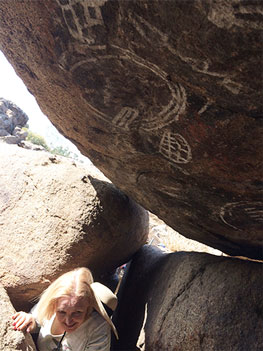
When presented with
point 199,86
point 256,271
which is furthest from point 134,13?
point 256,271

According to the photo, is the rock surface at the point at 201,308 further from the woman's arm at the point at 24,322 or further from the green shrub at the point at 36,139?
the green shrub at the point at 36,139

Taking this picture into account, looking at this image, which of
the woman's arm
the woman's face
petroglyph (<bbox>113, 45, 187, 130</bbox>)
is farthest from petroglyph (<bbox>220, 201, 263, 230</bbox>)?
the woman's arm

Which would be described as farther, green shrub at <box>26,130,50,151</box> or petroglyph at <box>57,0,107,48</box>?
green shrub at <box>26,130,50,151</box>

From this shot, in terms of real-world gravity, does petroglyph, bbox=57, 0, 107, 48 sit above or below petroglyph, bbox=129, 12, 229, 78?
above

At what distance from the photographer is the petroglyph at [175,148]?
1.45 meters

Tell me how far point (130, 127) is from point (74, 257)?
3.72ft

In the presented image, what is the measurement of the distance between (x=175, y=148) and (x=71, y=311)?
0.99 metres

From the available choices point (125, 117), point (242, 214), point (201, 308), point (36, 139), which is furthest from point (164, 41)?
point (36, 139)

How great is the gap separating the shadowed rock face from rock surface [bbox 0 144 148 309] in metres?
0.52

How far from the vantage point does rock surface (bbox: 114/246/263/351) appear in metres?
1.64

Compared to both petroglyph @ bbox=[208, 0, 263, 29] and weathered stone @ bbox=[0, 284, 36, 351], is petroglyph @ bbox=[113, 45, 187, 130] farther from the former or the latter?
weathered stone @ bbox=[0, 284, 36, 351]

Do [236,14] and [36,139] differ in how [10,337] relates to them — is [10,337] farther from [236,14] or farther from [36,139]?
[36,139]

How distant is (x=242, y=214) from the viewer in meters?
1.68

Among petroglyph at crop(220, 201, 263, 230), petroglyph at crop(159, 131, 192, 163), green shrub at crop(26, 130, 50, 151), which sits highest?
petroglyph at crop(159, 131, 192, 163)
